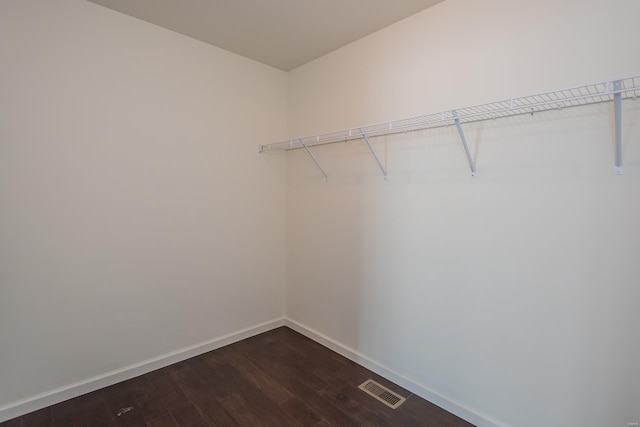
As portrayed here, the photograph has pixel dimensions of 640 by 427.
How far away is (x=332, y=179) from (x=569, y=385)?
6.30ft

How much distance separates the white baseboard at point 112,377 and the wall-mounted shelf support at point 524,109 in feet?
6.04

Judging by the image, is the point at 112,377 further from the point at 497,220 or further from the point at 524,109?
the point at 524,109

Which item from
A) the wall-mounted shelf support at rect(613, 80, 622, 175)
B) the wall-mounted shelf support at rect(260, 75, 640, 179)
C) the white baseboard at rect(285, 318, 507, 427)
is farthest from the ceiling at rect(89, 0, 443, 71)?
the white baseboard at rect(285, 318, 507, 427)

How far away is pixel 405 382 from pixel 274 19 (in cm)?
261

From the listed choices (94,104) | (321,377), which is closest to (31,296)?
(94,104)

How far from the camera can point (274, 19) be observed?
2143 mm

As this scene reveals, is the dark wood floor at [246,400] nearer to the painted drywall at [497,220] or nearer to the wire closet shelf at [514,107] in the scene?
the painted drywall at [497,220]

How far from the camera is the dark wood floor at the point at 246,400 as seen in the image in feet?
6.04

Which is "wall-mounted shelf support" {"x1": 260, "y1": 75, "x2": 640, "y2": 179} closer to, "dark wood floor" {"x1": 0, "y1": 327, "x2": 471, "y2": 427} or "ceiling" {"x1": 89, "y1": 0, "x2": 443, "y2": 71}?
"ceiling" {"x1": 89, "y1": 0, "x2": 443, "y2": 71}

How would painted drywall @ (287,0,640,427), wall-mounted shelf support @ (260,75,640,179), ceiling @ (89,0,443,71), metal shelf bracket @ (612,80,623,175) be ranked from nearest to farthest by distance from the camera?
1. metal shelf bracket @ (612,80,623,175)
2. wall-mounted shelf support @ (260,75,640,179)
3. painted drywall @ (287,0,640,427)
4. ceiling @ (89,0,443,71)

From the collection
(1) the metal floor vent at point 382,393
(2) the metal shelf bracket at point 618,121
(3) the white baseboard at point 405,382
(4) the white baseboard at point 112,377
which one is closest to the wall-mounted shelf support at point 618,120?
(2) the metal shelf bracket at point 618,121

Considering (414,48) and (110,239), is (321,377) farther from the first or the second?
(414,48)

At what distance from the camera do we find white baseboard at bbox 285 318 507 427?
180 cm

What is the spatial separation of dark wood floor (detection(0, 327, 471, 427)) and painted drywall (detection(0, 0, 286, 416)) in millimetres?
203
